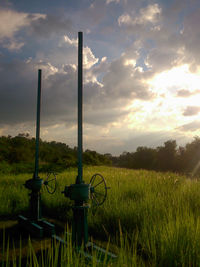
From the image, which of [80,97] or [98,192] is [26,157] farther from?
[80,97]

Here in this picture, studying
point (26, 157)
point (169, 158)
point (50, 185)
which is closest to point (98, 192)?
point (50, 185)

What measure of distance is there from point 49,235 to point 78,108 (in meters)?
1.68

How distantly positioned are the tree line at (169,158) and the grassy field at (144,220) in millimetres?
22426

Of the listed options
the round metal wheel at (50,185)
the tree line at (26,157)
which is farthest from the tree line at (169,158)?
the round metal wheel at (50,185)

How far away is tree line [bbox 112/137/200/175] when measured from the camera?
2847cm

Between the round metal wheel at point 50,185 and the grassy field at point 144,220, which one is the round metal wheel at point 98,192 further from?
the round metal wheel at point 50,185

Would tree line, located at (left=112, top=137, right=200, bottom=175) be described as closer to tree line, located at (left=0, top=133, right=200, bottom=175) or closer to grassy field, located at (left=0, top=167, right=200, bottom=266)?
tree line, located at (left=0, top=133, right=200, bottom=175)

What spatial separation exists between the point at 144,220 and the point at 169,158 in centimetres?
2982

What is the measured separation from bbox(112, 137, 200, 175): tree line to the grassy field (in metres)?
22.4

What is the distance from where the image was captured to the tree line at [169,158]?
28466 millimetres

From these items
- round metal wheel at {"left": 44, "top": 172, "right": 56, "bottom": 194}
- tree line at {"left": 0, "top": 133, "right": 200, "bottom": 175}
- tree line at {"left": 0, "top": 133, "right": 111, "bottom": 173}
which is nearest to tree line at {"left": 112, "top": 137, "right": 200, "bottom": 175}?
tree line at {"left": 0, "top": 133, "right": 200, "bottom": 175}

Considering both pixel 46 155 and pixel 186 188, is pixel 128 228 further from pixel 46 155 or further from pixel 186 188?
pixel 46 155

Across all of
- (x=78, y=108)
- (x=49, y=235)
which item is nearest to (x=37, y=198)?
(x=49, y=235)

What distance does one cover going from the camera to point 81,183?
2.63 meters
